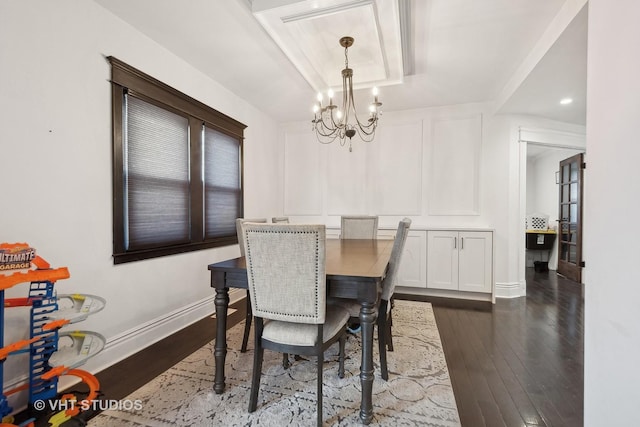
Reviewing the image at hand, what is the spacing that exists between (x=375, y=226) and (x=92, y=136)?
112 inches

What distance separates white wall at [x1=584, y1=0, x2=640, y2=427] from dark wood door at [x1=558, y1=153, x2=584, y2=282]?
439cm

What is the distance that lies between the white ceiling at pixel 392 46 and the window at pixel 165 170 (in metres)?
0.48

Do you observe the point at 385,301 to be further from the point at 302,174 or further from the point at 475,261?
the point at 302,174

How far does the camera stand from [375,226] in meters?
3.40

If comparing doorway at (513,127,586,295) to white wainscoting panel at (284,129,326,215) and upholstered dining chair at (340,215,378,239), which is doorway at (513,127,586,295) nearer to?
upholstered dining chair at (340,215,378,239)

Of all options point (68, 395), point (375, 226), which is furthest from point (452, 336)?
point (68, 395)

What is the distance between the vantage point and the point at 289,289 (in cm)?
144

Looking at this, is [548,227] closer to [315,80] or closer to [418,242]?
[418,242]

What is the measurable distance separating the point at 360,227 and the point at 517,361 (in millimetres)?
1939

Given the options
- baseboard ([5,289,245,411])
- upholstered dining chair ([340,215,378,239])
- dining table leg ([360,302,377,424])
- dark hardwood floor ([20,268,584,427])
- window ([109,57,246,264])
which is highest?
window ([109,57,246,264])

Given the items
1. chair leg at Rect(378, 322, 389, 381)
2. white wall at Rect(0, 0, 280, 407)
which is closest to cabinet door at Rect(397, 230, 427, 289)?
chair leg at Rect(378, 322, 389, 381)

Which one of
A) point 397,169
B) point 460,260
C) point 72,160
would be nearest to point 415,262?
point 460,260

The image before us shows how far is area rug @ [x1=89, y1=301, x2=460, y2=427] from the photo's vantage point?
1489 mm

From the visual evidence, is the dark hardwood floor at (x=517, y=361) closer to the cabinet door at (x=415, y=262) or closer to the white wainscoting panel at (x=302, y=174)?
the cabinet door at (x=415, y=262)
